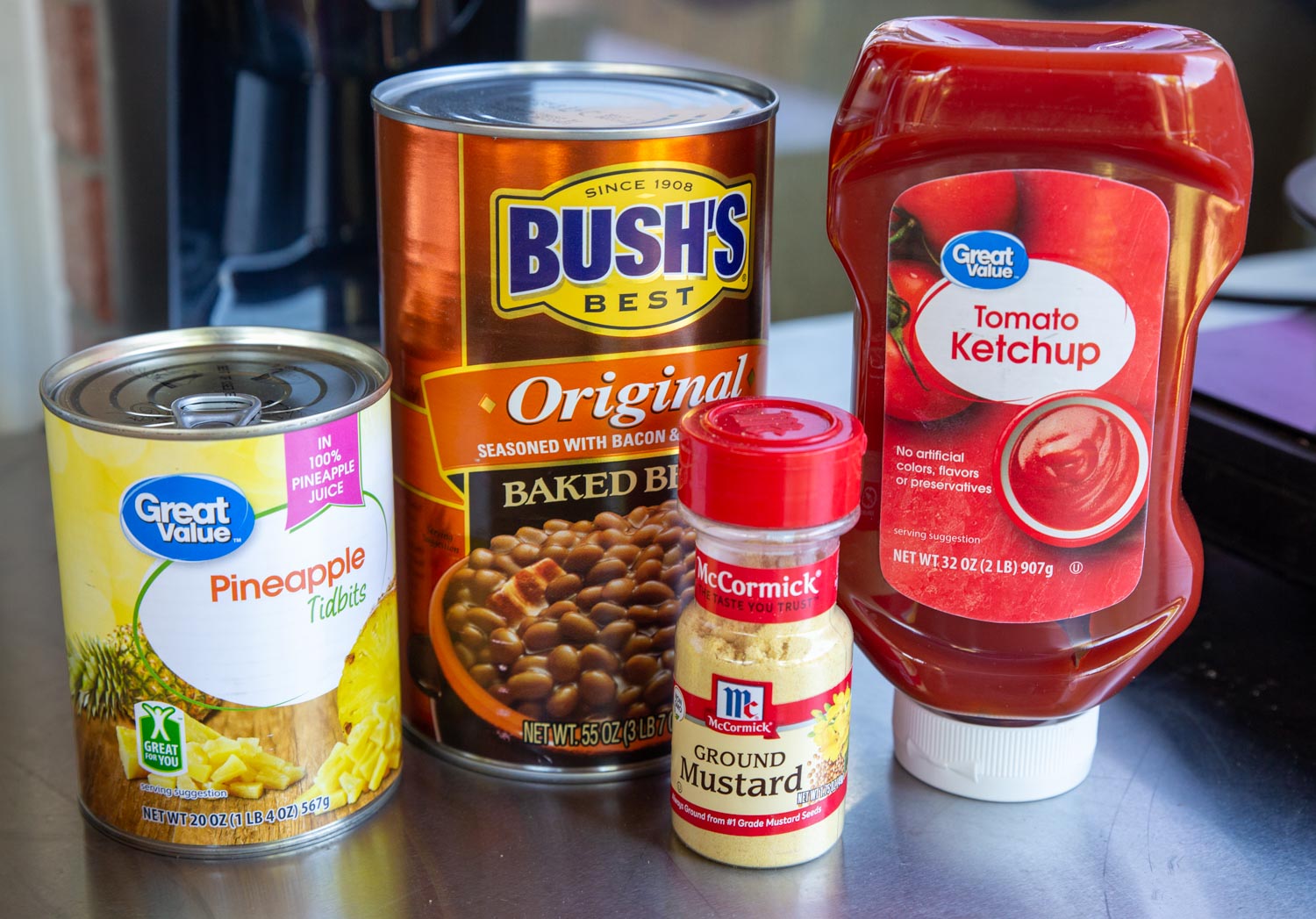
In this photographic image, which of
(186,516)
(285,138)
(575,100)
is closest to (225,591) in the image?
(186,516)

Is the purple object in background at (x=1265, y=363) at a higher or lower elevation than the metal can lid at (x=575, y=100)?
lower

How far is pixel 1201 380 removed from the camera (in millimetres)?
915

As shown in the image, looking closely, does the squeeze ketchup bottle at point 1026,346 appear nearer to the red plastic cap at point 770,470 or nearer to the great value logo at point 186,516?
the red plastic cap at point 770,470

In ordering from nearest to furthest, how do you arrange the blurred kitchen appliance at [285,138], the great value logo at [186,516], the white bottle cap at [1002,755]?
the great value logo at [186,516]
the white bottle cap at [1002,755]
the blurred kitchen appliance at [285,138]

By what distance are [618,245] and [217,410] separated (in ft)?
0.64

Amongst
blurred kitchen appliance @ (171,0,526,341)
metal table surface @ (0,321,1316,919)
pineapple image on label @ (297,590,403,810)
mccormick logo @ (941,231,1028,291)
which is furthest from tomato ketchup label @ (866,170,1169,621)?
blurred kitchen appliance @ (171,0,526,341)

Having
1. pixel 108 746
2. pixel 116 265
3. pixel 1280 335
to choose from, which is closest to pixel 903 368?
pixel 108 746

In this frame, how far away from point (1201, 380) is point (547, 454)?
48 centimetres

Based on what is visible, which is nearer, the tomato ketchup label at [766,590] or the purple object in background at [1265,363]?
the tomato ketchup label at [766,590]

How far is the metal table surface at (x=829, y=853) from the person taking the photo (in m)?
0.63

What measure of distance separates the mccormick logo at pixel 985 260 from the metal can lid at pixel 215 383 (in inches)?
10.3

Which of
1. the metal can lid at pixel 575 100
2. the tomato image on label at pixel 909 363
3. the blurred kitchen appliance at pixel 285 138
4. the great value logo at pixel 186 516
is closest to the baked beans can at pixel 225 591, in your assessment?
the great value logo at pixel 186 516

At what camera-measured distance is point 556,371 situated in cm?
65

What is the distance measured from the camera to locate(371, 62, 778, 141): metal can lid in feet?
2.05
